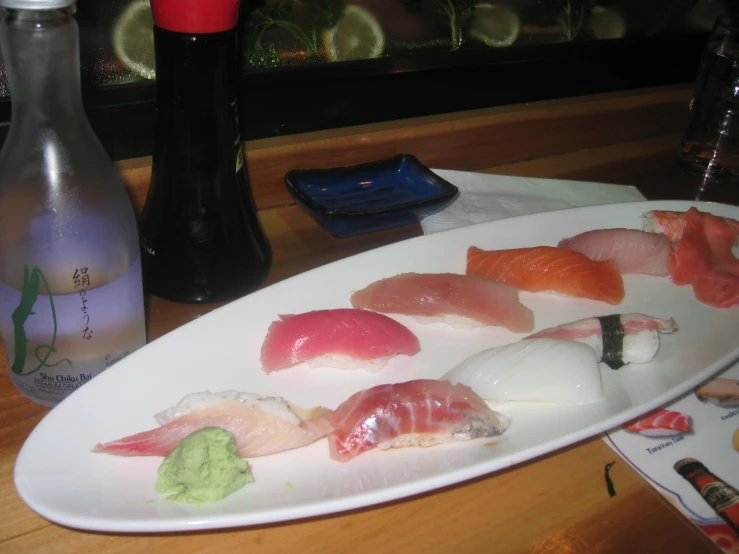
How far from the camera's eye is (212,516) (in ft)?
2.17

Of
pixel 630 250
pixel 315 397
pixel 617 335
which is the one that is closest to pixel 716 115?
pixel 630 250

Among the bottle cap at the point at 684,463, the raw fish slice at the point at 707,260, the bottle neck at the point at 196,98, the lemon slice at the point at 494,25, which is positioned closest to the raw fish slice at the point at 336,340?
the bottle neck at the point at 196,98

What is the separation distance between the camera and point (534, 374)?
878mm

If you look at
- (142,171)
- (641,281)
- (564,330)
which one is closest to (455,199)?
(641,281)

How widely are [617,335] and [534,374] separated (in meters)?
0.17

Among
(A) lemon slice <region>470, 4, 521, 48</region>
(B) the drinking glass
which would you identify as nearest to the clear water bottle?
(A) lemon slice <region>470, 4, 521, 48</region>

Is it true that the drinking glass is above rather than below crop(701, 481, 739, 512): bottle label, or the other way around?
above

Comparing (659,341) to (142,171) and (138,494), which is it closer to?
(138,494)

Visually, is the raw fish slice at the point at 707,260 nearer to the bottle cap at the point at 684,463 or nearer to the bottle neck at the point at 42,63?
the bottle cap at the point at 684,463

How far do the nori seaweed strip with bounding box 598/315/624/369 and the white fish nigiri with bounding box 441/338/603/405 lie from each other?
53 millimetres

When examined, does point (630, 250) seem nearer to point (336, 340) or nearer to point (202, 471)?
point (336, 340)

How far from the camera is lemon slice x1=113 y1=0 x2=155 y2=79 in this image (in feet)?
4.16

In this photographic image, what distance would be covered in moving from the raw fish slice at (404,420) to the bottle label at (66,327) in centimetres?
27

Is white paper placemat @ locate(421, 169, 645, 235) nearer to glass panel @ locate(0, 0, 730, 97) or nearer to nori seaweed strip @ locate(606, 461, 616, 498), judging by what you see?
glass panel @ locate(0, 0, 730, 97)
